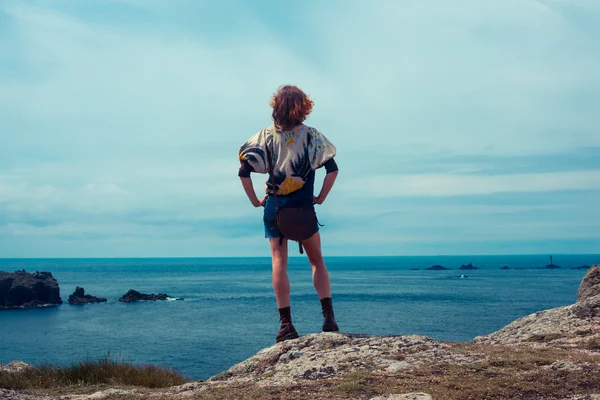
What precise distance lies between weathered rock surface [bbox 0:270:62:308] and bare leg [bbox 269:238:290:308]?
98.9m

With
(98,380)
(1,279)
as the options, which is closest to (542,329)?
(98,380)

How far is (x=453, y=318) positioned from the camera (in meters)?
67.9

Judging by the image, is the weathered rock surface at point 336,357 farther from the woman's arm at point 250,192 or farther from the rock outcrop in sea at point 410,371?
the woman's arm at point 250,192

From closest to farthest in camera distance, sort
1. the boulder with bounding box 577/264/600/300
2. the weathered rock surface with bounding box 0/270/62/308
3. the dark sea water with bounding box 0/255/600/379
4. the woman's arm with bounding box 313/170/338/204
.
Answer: the woman's arm with bounding box 313/170/338/204
the boulder with bounding box 577/264/600/300
the dark sea water with bounding box 0/255/600/379
the weathered rock surface with bounding box 0/270/62/308

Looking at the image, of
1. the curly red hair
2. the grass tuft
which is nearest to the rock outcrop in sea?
the grass tuft

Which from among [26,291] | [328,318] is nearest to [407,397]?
[328,318]

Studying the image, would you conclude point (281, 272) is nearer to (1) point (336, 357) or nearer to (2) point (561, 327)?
(1) point (336, 357)

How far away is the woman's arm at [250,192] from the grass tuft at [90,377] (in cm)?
269

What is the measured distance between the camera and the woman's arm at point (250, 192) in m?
7.15

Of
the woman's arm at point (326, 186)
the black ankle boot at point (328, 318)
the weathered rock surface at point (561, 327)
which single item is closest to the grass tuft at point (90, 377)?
the black ankle boot at point (328, 318)

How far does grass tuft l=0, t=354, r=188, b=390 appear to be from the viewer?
7.62 m

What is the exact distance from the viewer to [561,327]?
7348mm

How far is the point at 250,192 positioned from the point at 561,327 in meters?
4.12

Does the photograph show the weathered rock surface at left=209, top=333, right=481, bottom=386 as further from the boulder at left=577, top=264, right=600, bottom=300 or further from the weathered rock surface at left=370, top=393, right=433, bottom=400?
the boulder at left=577, top=264, right=600, bottom=300
